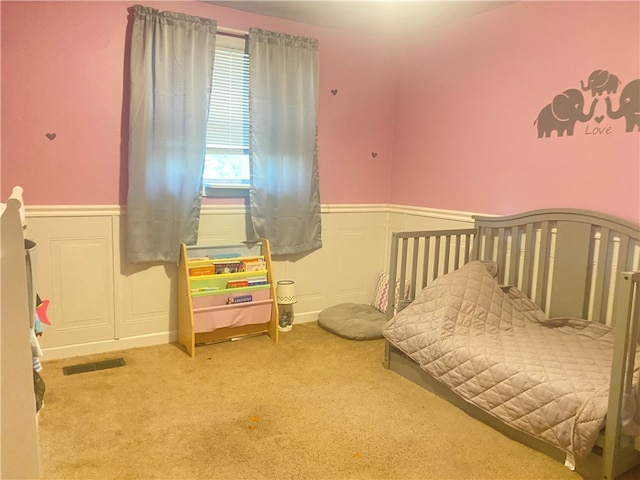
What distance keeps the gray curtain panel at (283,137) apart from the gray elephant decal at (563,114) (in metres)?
1.47

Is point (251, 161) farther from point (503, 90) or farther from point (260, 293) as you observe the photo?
point (503, 90)

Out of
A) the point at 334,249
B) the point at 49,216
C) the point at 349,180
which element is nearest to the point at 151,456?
the point at 49,216

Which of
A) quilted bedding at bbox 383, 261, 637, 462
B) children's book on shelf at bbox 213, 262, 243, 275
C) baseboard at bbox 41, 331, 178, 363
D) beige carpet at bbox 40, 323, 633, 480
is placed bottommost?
beige carpet at bbox 40, 323, 633, 480

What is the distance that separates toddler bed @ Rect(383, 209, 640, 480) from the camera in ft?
6.07

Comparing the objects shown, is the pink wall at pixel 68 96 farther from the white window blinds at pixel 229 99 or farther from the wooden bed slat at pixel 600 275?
the wooden bed slat at pixel 600 275

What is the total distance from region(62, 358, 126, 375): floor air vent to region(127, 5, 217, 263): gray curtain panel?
592mm

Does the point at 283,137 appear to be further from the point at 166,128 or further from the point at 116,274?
the point at 116,274

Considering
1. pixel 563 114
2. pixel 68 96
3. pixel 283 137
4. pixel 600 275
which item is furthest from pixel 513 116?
pixel 68 96

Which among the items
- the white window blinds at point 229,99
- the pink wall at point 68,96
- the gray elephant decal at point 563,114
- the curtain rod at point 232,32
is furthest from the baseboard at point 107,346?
the gray elephant decal at point 563,114

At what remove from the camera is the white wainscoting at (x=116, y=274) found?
289cm

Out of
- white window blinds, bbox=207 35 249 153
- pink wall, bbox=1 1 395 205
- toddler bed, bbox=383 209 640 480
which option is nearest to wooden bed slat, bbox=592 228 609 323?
toddler bed, bbox=383 209 640 480

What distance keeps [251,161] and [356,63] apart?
116 centimetres

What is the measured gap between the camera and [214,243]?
11.0 feet

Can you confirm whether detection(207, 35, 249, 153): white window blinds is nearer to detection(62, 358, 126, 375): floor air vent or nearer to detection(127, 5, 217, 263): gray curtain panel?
detection(127, 5, 217, 263): gray curtain panel
